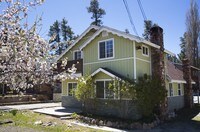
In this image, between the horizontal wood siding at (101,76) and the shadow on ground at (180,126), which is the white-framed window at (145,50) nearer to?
the horizontal wood siding at (101,76)

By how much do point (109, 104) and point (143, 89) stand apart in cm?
287

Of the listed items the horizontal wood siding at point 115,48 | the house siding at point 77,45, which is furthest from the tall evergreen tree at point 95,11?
the horizontal wood siding at point 115,48

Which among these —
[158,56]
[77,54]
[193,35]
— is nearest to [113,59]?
[158,56]

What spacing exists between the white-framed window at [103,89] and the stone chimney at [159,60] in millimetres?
3397

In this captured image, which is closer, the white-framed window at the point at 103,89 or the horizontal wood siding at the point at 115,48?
the white-framed window at the point at 103,89

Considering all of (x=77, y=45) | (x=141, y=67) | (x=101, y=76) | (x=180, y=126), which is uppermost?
(x=77, y=45)

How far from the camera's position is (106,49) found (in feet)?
57.5

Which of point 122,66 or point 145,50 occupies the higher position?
point 145,50

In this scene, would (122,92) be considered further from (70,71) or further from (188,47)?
(188,47)

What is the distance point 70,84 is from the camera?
20766 millimetres

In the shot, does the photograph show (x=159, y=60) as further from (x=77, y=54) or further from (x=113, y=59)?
(x=77, y=54)

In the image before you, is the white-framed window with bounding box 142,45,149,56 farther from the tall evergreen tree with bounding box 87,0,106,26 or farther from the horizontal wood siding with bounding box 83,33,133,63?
the tall evergreen tree with bounding box 87,0,106,26

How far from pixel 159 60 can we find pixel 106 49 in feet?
13.4

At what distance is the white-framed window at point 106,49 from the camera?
56.3ft
